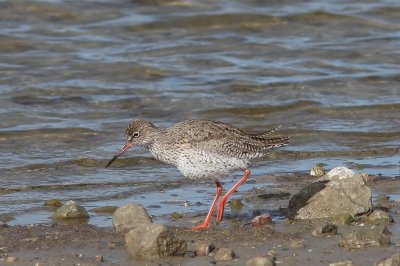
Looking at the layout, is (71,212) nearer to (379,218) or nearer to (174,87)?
(379,218)

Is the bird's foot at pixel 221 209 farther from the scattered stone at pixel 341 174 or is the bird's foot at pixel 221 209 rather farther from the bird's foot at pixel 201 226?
the scattered stone at pixel 341 174

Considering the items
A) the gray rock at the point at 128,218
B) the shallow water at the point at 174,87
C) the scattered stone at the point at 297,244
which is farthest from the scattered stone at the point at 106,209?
the scattered stone at the point at 297,244

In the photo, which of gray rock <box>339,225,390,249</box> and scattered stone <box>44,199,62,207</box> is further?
scattered stone <box>44,199,62,207</box>

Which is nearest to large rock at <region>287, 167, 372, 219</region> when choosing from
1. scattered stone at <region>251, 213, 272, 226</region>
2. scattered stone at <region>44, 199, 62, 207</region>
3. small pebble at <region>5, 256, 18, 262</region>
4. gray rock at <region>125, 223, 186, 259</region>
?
scattered stone at <region>251, 213, 272, 226</region>

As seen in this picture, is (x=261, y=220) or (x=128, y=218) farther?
(x=261, y=220)

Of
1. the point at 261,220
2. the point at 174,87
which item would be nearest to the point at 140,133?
the point at 261,220

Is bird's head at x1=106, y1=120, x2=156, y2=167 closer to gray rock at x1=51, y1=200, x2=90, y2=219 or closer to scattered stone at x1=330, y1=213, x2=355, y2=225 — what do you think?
gray rock at x1=51, y1=200, x2=90, y2=219

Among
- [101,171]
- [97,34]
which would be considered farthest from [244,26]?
[101,171]

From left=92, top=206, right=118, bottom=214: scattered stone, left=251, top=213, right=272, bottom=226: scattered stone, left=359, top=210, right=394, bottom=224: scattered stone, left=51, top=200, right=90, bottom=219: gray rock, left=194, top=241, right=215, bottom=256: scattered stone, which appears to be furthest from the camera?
left=92, top=206, right=118, bottom=214: scattered stone

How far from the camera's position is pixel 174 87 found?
15.4 meters

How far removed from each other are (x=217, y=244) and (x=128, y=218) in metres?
0.91

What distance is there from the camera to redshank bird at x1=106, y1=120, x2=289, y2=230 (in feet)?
29.6

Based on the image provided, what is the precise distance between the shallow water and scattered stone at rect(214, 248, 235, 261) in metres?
1.81

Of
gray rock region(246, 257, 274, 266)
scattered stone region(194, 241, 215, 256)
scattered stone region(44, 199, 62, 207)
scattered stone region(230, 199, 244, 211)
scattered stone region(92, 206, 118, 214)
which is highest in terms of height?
gray rock region(246, 257, 274, 266)
